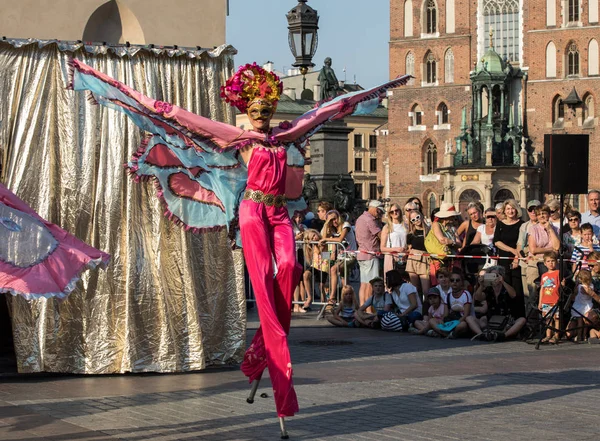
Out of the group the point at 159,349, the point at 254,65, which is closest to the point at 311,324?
the point at 159,349

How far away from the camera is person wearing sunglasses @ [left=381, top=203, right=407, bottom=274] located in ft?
55.3

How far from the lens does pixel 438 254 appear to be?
53.5 ft

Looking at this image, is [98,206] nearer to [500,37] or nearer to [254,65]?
[254,65]

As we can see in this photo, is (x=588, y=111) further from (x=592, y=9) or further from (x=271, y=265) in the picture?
(x=271, y=265)

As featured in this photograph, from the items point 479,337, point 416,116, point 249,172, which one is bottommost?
point 479,337

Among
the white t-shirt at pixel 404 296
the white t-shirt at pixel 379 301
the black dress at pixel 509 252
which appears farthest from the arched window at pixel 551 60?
the white t-shirt at pixel 404 296

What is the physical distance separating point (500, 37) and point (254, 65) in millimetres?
74086

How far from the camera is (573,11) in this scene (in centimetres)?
7750

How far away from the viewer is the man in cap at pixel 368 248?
17.0m

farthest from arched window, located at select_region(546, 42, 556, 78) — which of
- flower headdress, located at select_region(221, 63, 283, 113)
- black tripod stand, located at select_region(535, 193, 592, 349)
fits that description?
flower headdress, located at select_region(221, 63, 283, 113)

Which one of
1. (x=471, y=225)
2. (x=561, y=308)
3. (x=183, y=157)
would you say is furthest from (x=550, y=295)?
(x=183, y=157)

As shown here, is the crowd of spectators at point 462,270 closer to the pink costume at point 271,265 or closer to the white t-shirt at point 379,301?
the white t-shirt at point 379,301

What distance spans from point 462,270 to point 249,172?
26.2ft

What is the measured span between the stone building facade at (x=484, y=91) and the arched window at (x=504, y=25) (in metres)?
0.07
